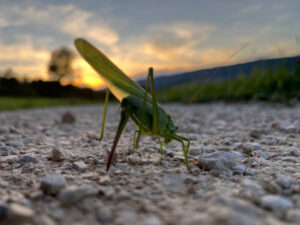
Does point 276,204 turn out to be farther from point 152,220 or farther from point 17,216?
point 17,216

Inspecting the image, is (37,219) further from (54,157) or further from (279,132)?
(279,132)

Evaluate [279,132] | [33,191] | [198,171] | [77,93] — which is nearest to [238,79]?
[279,132]

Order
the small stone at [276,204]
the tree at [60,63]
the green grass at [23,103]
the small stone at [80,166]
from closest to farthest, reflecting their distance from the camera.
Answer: the small stone at [276,204]
the small stone at [80,166]
the green grass at [23,103]
the tree at [60,63]

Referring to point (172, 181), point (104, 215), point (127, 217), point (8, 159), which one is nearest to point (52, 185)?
point (104, 215)

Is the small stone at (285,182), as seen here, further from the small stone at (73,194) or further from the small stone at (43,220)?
the small stone at (43,220)

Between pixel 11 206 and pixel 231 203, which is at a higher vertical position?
pixel 231 203

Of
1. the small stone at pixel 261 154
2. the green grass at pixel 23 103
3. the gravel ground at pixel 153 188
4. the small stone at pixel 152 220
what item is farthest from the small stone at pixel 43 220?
the green grass at pixel 23 103
